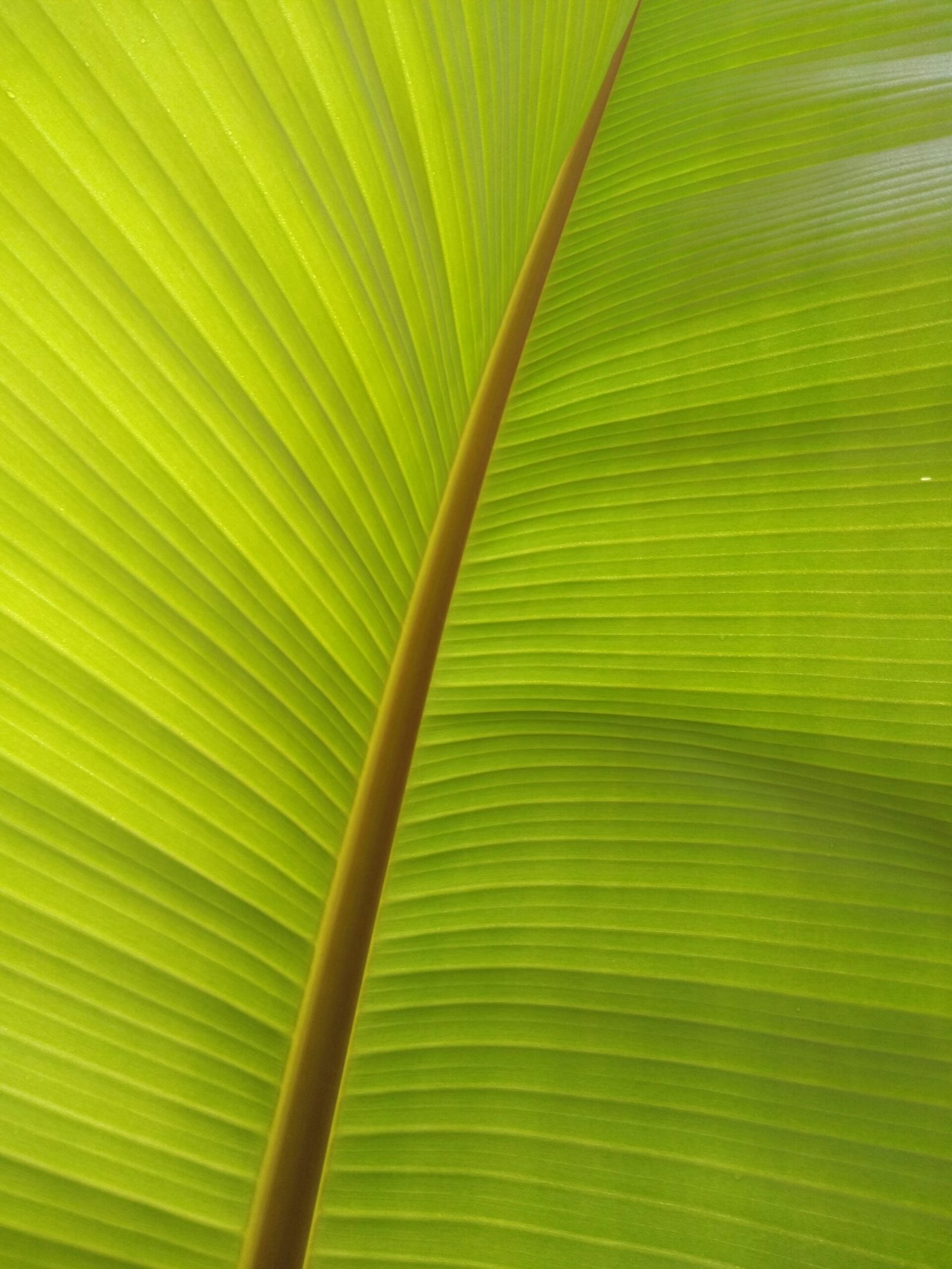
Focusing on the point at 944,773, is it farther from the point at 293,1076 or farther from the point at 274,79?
the point at 274,79

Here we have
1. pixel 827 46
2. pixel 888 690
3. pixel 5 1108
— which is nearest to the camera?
pixel 5 1108

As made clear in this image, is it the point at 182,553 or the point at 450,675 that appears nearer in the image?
the point at 182,553

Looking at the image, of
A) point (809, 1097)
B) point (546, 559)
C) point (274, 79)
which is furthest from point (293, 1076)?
point (274, 79)

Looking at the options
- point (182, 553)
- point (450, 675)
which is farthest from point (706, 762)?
point (182, 553)

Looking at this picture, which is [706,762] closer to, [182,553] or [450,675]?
[450,675]
